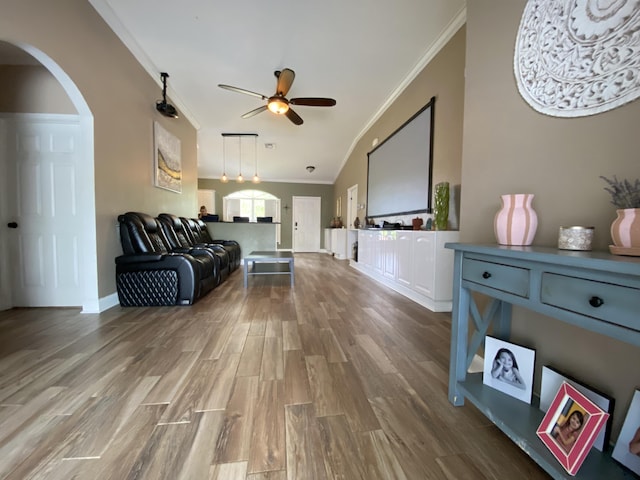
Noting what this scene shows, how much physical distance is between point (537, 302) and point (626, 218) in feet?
1.20

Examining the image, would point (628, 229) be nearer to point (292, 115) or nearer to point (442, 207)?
point (442, 207)

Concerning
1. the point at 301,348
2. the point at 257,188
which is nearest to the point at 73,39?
the point at 301,348

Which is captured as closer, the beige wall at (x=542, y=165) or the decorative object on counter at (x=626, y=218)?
the decorative object on counter at (x=626, y=218)

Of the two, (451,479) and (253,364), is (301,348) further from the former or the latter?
(451,479)

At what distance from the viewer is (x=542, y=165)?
3.85 feet

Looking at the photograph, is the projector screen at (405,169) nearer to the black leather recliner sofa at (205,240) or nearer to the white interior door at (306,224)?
the black leather recliner sofa at (205,240)

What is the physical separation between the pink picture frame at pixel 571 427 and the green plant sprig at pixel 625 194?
0.66 meters

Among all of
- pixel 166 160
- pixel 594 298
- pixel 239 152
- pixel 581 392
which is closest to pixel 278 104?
pixel 166 160

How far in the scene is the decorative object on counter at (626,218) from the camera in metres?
0.77

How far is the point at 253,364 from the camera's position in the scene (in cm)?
162

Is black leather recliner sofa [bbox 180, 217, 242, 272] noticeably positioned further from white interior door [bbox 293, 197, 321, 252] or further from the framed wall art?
white interior door [bbox 293, 197, 321, 252]

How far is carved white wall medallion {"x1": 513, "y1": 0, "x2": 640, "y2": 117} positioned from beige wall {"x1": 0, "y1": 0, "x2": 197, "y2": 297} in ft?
10.4

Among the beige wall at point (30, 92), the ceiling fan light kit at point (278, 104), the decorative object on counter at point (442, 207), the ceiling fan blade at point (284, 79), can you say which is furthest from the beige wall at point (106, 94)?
the decorative object on counter at point (442, 207)

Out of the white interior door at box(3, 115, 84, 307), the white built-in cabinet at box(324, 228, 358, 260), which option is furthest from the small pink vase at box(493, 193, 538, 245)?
the white built-in cabinet at box(324, 228, 358, 260)
